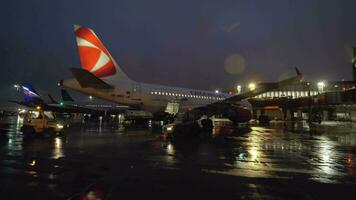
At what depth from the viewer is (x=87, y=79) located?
82.9 ft

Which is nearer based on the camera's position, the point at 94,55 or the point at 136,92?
the point at 94,55

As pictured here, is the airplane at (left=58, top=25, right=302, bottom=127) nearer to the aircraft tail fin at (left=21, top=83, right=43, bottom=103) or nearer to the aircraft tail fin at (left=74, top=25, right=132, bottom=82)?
the aircraft tail fin at (left=74, top=25, right=132, bottom=82)

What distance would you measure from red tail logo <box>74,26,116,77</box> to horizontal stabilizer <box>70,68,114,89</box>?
2546 millimetres

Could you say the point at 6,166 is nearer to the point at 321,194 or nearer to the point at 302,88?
the point at 321,194

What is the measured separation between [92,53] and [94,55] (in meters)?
0.26

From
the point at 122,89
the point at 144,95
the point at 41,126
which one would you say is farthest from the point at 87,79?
the point at 144,95

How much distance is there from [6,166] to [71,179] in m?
3.23

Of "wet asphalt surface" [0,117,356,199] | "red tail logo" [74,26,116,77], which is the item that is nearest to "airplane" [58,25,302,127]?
"red tail logo" [74,26,116,77]

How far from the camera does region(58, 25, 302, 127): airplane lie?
27.9m

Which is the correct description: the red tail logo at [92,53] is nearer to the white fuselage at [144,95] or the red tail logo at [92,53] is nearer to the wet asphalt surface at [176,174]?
the white fuselage at [144,95]

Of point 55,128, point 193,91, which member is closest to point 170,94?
point 193,91

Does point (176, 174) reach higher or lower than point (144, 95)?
lower

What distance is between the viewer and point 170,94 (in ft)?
108

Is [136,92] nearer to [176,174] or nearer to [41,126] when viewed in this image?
[41,126]
